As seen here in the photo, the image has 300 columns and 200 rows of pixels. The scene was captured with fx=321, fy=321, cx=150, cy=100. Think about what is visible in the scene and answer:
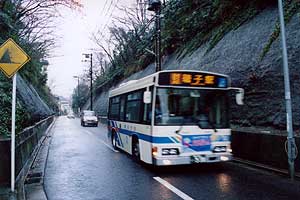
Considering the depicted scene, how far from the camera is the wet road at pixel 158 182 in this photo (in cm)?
724

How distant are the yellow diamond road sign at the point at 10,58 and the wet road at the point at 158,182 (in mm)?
3105

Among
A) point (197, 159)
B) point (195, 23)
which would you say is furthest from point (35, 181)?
point (195, 23)

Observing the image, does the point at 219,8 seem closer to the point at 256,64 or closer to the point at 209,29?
the point at 209,29

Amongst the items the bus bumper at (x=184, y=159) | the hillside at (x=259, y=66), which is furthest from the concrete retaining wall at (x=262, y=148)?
the bus bumper at (x=184, y=159)

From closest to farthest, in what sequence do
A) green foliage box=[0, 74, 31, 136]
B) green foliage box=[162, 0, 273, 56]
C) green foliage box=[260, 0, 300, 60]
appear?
green foliage box=[0, 74, 31, 136]
green foliage box=[260, 0, 300, 60]
green foliage box=[162, 0, 273, 56]

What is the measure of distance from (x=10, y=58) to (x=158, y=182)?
4.90 metres

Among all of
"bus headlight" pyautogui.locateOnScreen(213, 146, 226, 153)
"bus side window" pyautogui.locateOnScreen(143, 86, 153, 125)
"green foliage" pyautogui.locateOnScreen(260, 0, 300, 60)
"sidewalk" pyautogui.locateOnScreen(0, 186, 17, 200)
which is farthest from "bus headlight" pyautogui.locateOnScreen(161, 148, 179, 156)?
"green foliage" pyautogui.locateOnScreen(260, 0, 300, 60)

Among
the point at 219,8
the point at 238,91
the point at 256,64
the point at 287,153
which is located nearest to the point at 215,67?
the point at 256,64

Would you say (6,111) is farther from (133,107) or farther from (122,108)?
(133,107)

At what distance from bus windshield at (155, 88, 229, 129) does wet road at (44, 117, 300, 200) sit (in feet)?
5.16

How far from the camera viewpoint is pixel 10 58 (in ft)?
25.6

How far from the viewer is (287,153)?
9055 millimetres

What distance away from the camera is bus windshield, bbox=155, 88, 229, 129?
931 cm

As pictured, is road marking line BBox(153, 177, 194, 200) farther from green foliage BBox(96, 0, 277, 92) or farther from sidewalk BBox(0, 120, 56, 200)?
green foliage BBox(96, 0, 277, 92)
